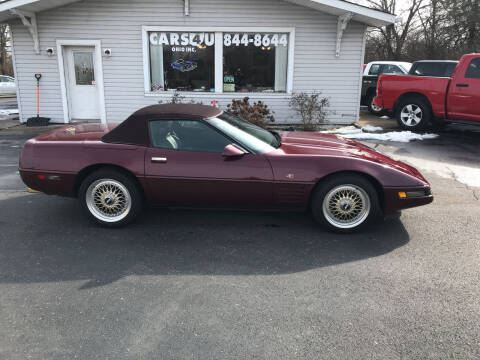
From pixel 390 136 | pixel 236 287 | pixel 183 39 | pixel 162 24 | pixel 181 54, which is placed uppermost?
pixel 162 24

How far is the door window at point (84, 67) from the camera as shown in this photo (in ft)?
36.8

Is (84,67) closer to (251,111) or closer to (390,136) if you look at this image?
(251,111)

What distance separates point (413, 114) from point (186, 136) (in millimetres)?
8106

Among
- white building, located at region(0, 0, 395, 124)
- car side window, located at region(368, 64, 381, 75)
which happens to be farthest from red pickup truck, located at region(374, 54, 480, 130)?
car side window, located at region(368, 64, 381, 75)

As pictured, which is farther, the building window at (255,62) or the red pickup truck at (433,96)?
the building window at (255,62)

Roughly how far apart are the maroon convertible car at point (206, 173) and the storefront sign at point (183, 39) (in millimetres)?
7143

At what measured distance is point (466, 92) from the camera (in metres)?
9.31

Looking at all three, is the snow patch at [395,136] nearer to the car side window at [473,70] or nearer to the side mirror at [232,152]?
the car side window at [473,70]

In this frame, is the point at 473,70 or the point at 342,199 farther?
the point at 473,70

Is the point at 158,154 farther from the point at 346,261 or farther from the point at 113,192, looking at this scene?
the point at 346,261

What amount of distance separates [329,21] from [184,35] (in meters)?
4.00

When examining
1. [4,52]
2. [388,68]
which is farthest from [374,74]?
[4,52]

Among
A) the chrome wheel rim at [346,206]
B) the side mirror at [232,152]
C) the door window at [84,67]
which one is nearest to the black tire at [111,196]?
the side mirror at [232,152]

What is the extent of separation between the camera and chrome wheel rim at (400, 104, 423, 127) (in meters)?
10.3
